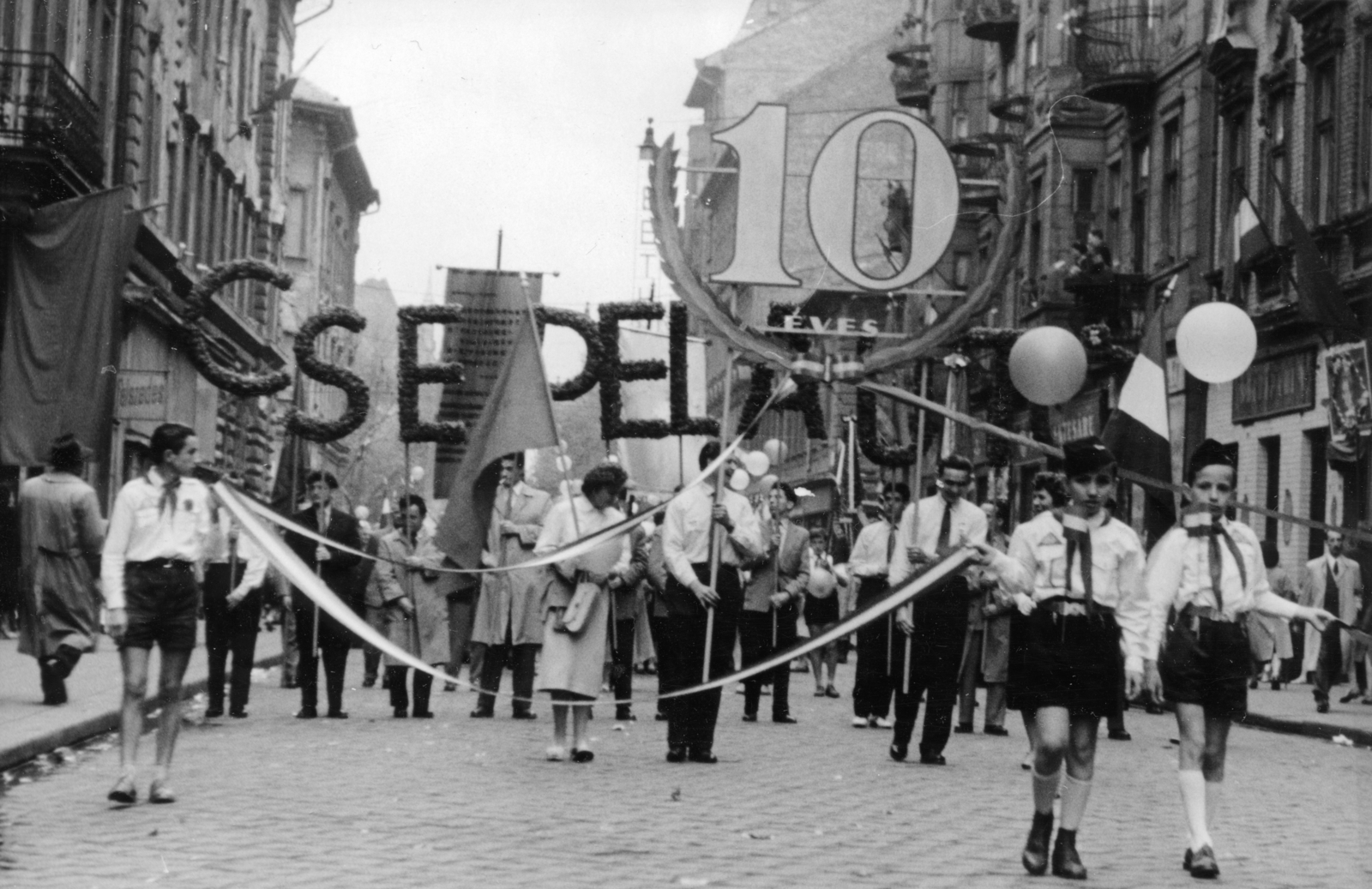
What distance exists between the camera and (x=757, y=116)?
16.0 m

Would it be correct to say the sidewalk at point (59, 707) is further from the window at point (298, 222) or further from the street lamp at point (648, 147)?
the window at point (298, 222)

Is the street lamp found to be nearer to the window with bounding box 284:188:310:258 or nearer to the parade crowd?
the parade crowd

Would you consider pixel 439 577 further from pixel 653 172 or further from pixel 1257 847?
pixel 1257 847

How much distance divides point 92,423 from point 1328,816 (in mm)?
16774

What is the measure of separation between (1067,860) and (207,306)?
991 centimetres

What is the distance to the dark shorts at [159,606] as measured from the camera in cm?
1093

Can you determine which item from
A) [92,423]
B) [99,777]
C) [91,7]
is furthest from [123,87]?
[99,777]


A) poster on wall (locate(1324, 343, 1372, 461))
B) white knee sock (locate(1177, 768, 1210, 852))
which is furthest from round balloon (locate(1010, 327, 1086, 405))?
poster on wall (locate(1324, 343, 1372, 461))

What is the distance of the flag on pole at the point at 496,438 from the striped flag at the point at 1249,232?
43.2ft

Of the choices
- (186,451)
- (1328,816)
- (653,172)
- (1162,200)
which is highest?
(1162,200)

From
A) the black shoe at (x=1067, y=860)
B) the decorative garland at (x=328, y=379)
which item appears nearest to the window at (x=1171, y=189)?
the decorative garland at (x=328, y=379)

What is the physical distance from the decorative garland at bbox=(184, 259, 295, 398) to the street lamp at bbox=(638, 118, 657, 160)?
2.84 metres

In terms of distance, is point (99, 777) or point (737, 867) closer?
point (737, 867)

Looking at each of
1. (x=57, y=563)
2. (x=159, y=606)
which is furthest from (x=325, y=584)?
(x=159, y=606)
